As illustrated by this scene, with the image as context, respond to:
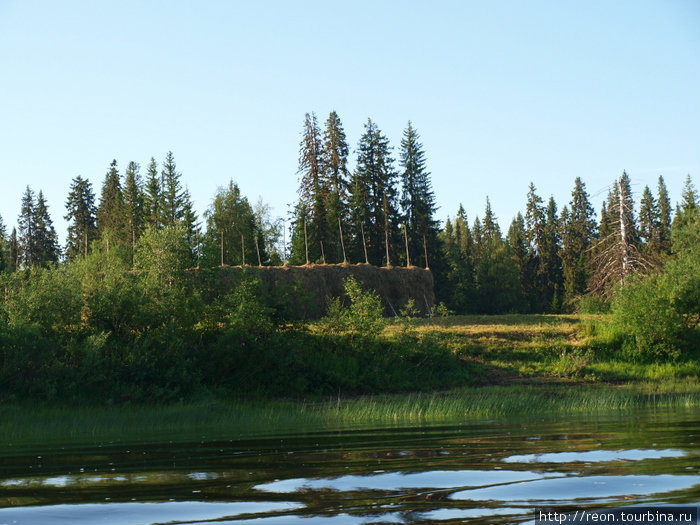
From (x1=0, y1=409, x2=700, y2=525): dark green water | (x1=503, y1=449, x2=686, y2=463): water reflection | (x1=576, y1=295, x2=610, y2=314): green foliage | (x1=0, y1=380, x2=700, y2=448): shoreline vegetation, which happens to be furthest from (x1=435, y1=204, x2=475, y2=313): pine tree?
(x1=503, y1=449, x2=686, y2=463): water reflection

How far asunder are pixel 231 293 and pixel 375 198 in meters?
44.7

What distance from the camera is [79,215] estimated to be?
90750 mm

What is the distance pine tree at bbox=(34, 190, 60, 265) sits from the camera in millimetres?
91250

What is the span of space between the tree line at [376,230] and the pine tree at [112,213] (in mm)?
190

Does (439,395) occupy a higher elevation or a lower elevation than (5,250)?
lower

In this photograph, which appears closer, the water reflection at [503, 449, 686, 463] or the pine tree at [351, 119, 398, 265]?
the water reflection at [503, 449, 686, 463]

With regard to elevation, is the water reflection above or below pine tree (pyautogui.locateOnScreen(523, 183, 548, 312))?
below

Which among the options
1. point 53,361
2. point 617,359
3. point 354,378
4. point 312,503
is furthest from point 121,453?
point 617,359

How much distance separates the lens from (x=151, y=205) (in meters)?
77.4

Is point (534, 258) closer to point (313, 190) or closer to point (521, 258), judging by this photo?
point (521, 258)

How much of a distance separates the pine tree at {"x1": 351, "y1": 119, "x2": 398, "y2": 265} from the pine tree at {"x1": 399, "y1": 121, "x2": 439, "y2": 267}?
7.51 feet

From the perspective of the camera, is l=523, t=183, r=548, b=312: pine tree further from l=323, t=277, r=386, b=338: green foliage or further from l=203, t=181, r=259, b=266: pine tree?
l=323, t=277, r=386, b=338: green foliage

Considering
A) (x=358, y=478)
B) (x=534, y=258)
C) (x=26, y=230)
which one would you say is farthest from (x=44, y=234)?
(x=358, y=478)

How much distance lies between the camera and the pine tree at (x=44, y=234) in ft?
299
